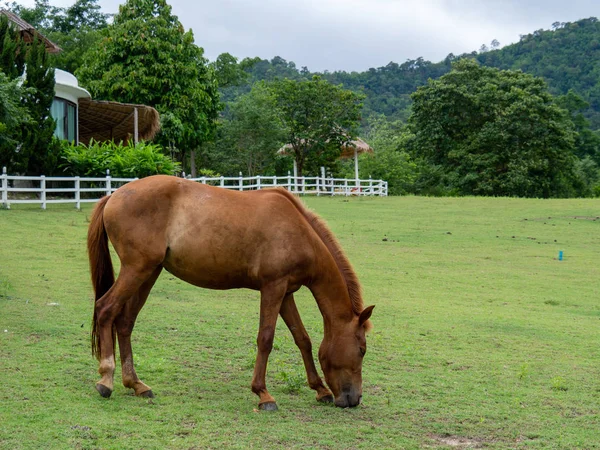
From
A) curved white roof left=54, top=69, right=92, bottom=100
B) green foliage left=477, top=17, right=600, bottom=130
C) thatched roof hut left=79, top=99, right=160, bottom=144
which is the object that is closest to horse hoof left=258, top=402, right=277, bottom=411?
curved white roof left=54, top=69, right=92, bottom=100

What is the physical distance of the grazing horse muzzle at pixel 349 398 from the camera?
17.7 ft

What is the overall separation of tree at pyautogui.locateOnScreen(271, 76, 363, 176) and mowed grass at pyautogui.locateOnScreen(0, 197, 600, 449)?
26681mm

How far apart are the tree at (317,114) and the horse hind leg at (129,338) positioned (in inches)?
1371

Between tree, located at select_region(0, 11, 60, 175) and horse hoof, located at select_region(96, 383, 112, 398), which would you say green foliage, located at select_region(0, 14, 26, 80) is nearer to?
tree, located at select_region(0, 11, 60, 175)

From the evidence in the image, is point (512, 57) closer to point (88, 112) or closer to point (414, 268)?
point (88, 112)

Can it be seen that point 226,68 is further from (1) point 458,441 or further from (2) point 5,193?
(1) point 458,441

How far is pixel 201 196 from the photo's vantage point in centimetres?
557

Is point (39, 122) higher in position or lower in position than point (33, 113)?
lower

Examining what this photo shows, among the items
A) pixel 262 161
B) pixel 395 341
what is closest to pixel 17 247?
pixel 395 341

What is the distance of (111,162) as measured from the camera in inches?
877

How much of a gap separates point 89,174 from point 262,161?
21.1 meters

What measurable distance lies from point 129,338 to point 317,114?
35930 millimetres

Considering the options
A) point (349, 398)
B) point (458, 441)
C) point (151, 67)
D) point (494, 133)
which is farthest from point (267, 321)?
point (494, 133)

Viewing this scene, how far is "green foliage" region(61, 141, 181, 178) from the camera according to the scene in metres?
22.0
